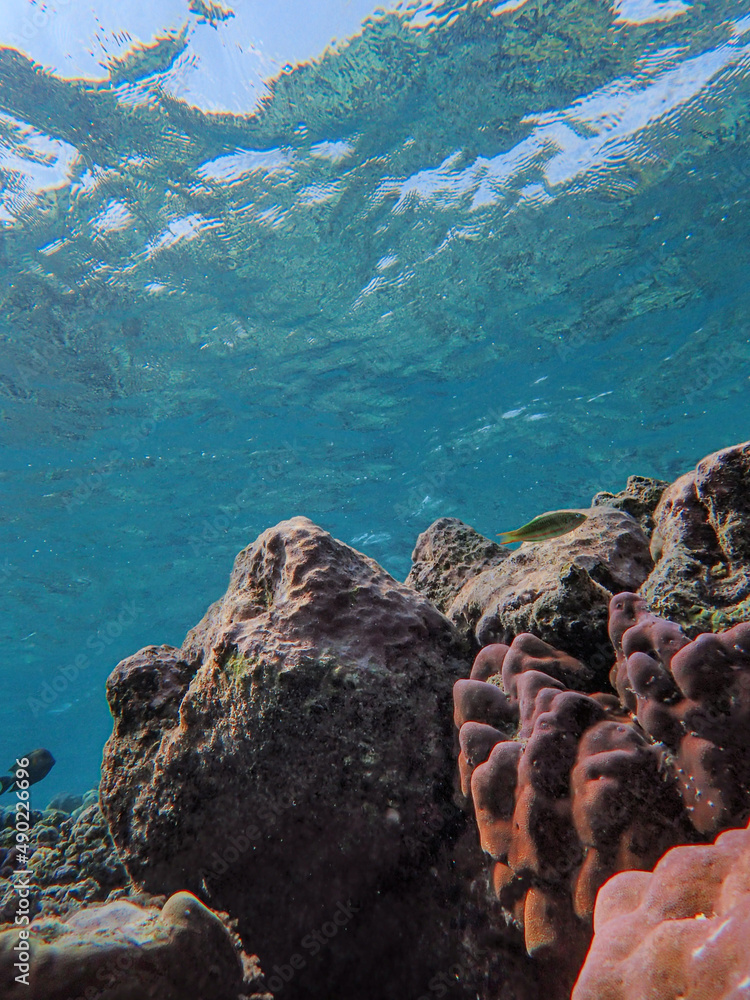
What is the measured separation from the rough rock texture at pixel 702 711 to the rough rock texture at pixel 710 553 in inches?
12.2

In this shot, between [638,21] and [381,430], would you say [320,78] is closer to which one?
[638,21]

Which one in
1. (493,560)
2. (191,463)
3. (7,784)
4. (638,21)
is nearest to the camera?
(493,560)

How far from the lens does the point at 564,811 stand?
1768 millimetres

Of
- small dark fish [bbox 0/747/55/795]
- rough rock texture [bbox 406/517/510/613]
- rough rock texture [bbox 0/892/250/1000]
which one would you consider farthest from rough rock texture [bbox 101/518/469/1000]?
small dark fish [bbox 0/747/55/795]

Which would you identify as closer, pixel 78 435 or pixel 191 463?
pixel 78 435

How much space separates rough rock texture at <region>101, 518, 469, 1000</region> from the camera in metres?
2.25

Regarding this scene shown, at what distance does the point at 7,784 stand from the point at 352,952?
25.0 feet

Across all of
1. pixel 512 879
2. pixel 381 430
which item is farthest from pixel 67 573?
pixel 512 879

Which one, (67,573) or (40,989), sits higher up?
(67,573)

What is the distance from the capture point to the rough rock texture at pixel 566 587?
2.59m

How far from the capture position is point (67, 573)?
22.7m

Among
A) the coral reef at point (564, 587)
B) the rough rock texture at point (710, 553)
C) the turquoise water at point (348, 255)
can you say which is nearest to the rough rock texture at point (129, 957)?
the coral reef at point (564, 587)

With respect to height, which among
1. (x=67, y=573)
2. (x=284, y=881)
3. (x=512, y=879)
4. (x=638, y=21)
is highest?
(x=67, y=573)

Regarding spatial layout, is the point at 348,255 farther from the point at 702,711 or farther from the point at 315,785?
the point at 702,711
